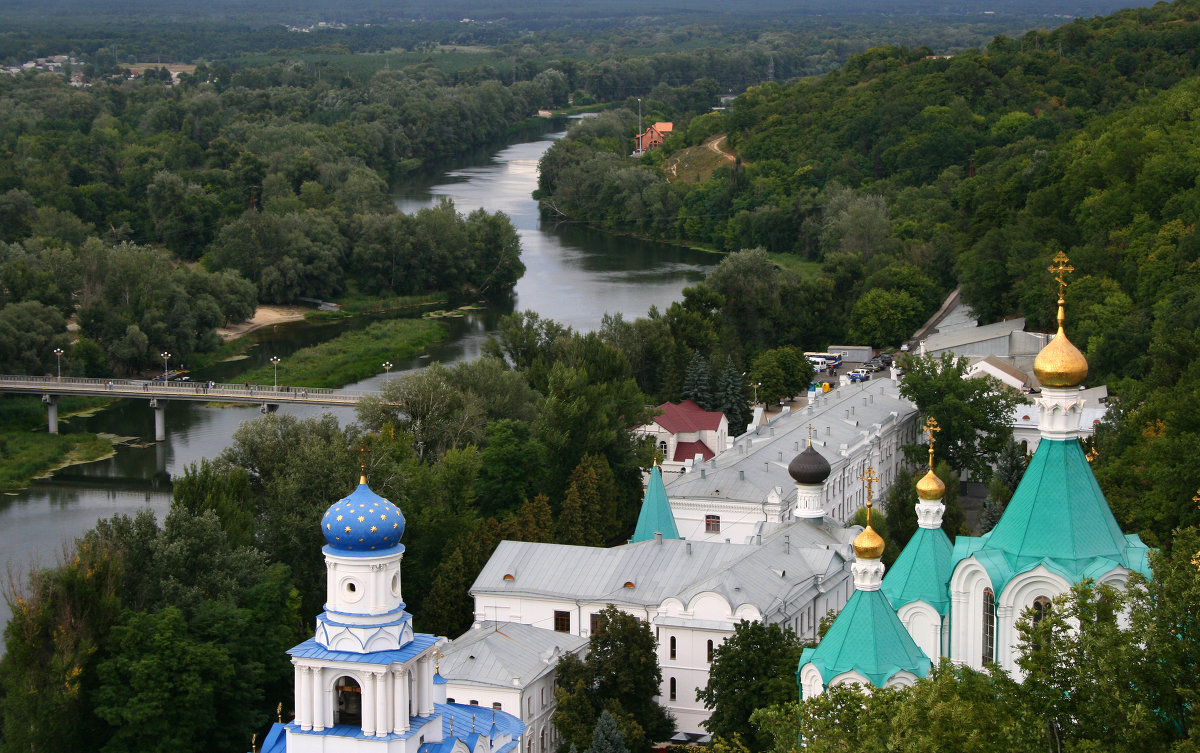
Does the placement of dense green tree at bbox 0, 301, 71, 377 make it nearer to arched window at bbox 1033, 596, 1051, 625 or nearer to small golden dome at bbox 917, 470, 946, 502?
small golden dome at bbox 917, 470, 946, 502

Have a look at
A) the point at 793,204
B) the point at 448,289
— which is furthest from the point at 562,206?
the point at 448,289

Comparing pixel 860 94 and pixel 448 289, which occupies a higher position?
pixel 860 94

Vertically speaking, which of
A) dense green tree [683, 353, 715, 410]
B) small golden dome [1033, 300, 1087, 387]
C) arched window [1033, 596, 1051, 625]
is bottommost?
dense green tree [683, 353, 715, 410]

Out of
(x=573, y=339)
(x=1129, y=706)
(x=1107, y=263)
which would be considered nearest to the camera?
(x=1129, y=706)

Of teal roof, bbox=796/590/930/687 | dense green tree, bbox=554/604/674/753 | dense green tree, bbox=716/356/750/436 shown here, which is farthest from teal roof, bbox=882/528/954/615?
dense green tree, bbox=716/356/750/436

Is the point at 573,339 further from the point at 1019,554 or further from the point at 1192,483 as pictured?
the point at 1019,554
